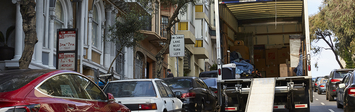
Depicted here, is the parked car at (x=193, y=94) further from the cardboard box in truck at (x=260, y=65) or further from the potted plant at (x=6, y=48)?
the potted plant at (x=6, y=48)

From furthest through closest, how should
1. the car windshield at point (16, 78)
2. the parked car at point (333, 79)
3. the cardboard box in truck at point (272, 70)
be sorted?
the parked car at point (333, 79) → the cardboard box in truck at point (272, 70) → the car windshield at point (16, 78)

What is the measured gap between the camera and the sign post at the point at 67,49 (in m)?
10.7

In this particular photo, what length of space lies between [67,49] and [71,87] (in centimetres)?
577

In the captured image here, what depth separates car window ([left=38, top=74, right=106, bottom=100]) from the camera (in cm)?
468

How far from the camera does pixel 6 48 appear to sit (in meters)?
12.9

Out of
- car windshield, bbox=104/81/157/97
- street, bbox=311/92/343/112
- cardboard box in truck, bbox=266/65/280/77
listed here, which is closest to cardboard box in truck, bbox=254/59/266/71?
cardboard box in truck, bbox=266/65/280/77

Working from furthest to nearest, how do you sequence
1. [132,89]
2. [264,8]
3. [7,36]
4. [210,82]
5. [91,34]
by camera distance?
1. [91,34]
2. [210,82]
3. [264,8]
4. [7,36]
5. [132,89]

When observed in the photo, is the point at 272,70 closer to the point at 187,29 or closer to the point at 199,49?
the point at 187,29

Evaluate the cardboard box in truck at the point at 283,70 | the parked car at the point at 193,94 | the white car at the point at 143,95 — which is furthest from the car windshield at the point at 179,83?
the cardboard box in truck at the point at 283,70

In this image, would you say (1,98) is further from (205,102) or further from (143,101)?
(205,102)

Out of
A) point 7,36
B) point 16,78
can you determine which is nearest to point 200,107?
point 7,36

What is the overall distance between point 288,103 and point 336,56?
115 feet

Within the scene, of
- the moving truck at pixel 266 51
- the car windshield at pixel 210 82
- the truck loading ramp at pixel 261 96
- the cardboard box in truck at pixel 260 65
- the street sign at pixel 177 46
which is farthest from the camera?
the street sign at pixel 177 46

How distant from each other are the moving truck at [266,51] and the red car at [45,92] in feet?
19.6
